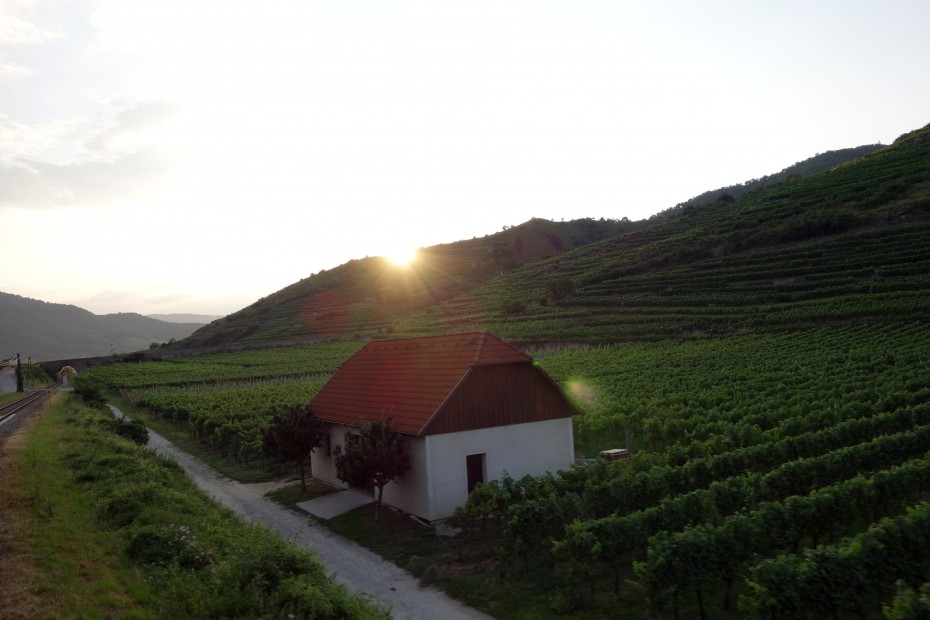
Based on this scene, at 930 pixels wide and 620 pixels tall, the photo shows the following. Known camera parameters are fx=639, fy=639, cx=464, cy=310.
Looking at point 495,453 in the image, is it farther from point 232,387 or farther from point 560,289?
point 560,289

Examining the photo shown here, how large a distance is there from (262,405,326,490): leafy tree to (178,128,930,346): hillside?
133 ft

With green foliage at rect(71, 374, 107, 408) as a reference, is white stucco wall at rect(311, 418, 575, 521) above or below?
below

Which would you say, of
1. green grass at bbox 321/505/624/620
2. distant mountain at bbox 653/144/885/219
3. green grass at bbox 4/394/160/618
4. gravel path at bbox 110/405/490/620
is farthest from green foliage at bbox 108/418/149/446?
distant mountain at bbox 653/144/885/219

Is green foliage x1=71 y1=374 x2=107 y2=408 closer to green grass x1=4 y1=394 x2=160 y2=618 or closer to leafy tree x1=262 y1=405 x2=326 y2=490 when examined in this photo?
leafy tree x1=262 y1=405 x2=326 y2=490

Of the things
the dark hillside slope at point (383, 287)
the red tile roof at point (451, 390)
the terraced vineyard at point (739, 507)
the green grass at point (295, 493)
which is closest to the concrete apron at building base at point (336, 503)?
the green grass at point (295, 493)

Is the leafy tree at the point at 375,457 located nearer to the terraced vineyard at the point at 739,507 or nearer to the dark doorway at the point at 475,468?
the dark doorway at the point at 475,468

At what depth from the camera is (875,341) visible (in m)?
39.6

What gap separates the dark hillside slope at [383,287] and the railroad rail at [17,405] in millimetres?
52747

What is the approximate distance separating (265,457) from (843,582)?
2427 cm

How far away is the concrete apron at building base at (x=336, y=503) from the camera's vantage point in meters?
19.7

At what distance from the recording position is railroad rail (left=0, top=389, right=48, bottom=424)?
86.3 ft

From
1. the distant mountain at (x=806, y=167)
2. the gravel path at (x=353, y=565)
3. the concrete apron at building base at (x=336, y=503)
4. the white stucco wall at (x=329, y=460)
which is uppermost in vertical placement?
the distant mountain at (x=806, y=167)

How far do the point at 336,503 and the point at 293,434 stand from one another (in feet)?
9.56

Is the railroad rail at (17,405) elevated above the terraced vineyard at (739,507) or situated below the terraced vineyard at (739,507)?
above
